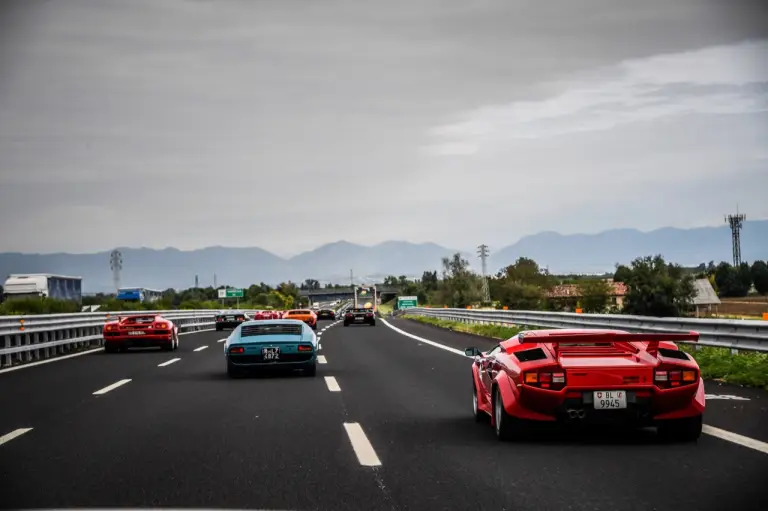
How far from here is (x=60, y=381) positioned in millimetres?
16172

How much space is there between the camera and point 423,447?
8.38 metres

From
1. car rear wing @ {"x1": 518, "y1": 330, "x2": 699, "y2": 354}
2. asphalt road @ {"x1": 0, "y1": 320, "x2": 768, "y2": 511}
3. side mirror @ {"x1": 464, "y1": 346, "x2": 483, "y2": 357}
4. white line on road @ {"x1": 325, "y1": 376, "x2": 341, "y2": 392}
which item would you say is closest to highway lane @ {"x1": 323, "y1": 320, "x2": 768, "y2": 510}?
asphalt road @ {"x1": 0, "y1": 320, "x2": 768, "y2": 511}

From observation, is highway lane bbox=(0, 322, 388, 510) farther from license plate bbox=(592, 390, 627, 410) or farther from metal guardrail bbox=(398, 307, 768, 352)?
metal guardrail bbox=(398, 307, 768, 352)

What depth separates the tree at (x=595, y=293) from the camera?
133750mm

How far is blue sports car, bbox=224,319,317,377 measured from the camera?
16.0m

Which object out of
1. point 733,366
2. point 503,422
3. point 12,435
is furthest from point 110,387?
point 733,366

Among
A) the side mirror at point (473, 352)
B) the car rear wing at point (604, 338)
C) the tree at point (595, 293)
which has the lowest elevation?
the tree at point (595, 293)

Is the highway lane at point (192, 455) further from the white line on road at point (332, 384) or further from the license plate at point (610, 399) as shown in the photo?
the license plate at point (610, 399)

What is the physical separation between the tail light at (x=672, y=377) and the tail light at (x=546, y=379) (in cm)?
81

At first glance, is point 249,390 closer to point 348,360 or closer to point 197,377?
point 197,377

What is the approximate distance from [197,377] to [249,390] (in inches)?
111

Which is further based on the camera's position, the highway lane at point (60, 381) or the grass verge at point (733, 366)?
the grass verge at point (733, 366)

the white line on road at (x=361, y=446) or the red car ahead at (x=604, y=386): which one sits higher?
the red car ahead at (x=604, y=386)

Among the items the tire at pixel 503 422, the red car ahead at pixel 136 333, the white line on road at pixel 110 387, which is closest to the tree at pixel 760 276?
the red car ahead at pixel 136 333
